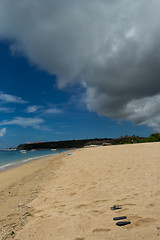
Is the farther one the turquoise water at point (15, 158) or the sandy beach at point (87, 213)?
the turquoise water at point (15, 158)

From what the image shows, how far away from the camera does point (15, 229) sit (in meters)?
3.58

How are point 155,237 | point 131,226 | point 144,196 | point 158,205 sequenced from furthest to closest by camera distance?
point 144,196
point 158,205
point 131,226
point 155,237

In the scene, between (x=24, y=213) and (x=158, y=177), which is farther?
(x=158, y=177)

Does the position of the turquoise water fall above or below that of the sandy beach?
below

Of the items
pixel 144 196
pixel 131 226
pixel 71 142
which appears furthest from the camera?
pixel 71 142

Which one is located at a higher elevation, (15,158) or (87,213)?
(87,213)

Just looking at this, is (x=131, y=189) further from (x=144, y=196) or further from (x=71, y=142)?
(x=71, y=142)

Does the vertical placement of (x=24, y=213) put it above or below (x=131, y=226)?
below

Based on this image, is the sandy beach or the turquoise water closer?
the sandy beach

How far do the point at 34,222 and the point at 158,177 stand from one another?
4.88 metres

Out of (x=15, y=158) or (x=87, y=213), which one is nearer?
(x=87, y=213)

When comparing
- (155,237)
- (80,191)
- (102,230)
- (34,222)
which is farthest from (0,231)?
(155,237)

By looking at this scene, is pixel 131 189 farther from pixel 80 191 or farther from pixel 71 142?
pixel 71 142

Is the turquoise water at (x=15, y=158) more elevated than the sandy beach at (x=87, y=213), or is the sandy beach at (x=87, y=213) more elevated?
the sandy beach at (x=87, y=213)
